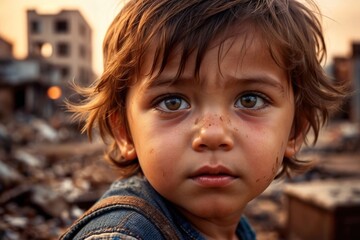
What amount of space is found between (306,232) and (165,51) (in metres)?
3.33

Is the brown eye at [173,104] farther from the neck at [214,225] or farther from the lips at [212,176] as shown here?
the neck at [214,225]

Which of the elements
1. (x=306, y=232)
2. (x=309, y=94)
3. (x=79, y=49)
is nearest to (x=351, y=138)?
(x=79, y=49)

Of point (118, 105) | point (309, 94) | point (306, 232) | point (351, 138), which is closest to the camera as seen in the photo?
point (118, 105)

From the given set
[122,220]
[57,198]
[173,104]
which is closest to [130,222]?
[122,220]

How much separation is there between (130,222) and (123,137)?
469 millimetres

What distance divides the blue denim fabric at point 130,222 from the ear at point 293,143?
51cm

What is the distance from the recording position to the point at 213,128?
1046mm

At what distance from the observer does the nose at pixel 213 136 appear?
40.8 inches

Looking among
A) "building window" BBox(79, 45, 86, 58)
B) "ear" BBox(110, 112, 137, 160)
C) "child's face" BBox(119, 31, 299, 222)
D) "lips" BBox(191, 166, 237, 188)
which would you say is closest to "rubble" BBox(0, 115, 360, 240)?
"ear" BBox(110, 112, 137, 160)

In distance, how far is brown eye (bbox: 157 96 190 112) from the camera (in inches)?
44.4

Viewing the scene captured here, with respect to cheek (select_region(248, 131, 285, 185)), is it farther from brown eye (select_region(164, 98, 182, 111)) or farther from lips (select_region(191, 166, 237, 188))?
brown eye (select_region(164, 98, 182, 111))

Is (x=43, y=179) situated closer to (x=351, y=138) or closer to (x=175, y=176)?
(x=175, y=176)

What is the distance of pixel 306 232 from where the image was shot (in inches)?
152

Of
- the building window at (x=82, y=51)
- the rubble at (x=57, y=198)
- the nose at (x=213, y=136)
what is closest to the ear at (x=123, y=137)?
the nose at (x=213, y=136)
